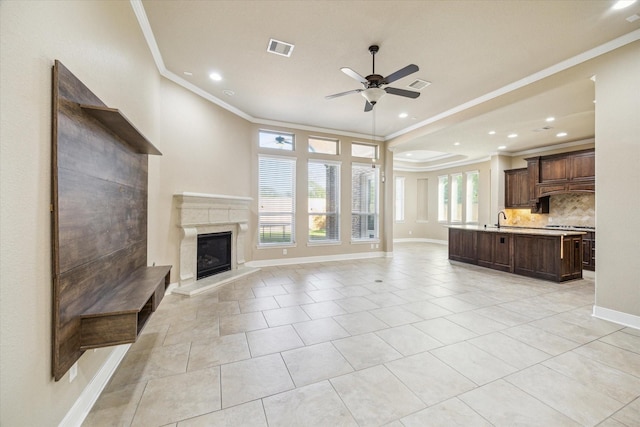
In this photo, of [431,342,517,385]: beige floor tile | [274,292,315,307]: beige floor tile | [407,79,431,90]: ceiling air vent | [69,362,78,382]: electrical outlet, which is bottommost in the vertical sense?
[431,342,517,385]: beige floor tile

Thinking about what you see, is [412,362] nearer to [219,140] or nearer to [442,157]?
[219,140]

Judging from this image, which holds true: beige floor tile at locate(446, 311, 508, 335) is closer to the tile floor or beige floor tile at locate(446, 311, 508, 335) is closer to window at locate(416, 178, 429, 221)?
the tile floor

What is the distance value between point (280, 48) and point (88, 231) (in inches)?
119

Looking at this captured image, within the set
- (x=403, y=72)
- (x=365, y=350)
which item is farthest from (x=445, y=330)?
(x=403, y=72)

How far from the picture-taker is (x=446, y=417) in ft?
5.63

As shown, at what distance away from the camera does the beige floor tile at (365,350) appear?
2.35m

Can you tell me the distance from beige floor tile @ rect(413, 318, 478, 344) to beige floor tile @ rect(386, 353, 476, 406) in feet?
1.49

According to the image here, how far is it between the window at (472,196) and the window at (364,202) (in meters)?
4.55

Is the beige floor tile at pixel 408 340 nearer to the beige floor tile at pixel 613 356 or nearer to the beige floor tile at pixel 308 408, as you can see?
the beige floor tile at pixel 308 408

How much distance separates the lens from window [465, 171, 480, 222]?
971cm

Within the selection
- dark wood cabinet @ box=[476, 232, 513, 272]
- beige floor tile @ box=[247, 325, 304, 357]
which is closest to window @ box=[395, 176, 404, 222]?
dark wood cabinet @ box=[476, 232, 513, 272]

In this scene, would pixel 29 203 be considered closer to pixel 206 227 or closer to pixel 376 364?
pixel 376 364

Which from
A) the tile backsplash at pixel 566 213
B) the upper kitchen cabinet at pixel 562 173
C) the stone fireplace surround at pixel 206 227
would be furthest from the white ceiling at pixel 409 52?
the tile backsplash at pixel 566 213

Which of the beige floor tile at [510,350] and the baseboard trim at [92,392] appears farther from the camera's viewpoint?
the beige floor tile at [510,350]
